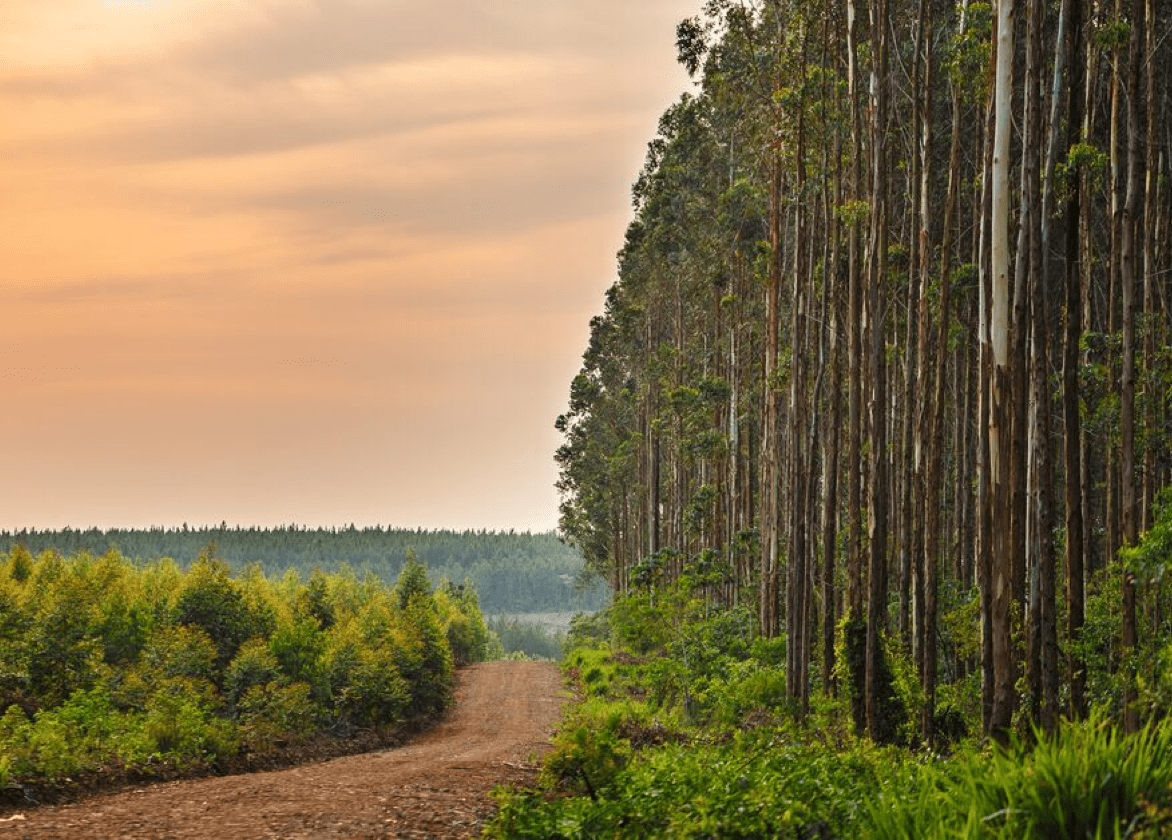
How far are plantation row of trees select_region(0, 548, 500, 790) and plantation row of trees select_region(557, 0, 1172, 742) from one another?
6977mm

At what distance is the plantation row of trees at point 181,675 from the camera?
1705 centimetres

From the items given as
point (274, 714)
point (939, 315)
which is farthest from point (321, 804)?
point (939, 315)

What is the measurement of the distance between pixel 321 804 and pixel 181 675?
1050 centimetres

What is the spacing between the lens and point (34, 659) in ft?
67.4

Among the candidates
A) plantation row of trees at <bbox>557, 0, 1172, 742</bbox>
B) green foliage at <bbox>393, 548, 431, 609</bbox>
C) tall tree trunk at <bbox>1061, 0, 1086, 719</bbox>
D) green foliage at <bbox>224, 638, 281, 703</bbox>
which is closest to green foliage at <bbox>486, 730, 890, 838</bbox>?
plantation row of trees at <bbox>557, 0, 1172, 742</bbox>

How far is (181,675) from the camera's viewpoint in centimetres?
2247

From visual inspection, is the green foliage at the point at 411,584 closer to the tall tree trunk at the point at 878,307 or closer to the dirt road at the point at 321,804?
the dirt road at the point at 321,804

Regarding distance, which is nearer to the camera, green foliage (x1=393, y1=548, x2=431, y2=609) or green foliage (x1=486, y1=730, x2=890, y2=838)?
green foliage (x1=486, y1=730, x2=890, y2=838)

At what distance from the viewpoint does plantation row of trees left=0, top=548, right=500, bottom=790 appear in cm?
1705

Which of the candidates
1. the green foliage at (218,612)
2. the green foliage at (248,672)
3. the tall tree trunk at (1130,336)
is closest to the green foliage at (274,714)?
the green foliage at (248,672)

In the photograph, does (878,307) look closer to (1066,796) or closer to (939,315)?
(939,315)

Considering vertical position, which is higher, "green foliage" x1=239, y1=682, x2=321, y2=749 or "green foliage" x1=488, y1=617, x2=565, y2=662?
"green foliage" x1=239, y1=682, x2=321, y2=749

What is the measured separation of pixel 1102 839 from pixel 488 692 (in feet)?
105

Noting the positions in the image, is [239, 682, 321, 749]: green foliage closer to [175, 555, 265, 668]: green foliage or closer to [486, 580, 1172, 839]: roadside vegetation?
[175, 555, 265, 668]: green foliage
